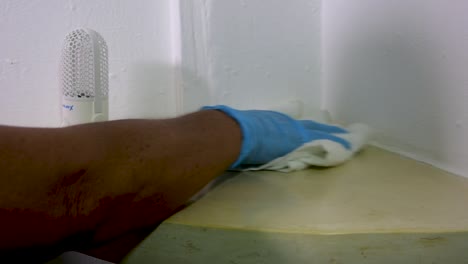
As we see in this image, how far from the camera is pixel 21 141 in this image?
28cm

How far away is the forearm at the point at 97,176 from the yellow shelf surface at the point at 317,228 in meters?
0.03

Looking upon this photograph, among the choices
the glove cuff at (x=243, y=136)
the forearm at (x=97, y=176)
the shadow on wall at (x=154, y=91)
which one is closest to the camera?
the forearm at (x=97, y=176)

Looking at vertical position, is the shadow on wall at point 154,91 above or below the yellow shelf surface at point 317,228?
above

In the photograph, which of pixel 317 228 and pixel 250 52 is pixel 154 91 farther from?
pixel 317 228

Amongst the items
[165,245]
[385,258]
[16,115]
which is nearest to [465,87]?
[385,258]

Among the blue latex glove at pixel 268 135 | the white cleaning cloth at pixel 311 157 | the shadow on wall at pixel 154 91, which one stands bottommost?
the white cleaning cloth at pixel 311 157

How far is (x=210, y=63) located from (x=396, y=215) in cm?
35

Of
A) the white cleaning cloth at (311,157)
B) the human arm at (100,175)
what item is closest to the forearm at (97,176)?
the human arm at (100,175)

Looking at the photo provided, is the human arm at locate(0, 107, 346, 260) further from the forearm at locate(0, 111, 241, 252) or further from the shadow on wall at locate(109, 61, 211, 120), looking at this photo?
the shadow on wall at locate(109, 61, 211, 120)

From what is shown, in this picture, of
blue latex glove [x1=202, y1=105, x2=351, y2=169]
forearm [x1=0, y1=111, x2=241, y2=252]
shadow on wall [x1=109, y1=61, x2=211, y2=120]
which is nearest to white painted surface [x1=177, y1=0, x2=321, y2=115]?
shadow on wall [x1=109, y1=61, x2=211, y2=120]

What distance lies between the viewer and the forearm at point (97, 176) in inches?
10.6

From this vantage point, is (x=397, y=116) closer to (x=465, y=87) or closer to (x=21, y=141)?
(x=465, y=87)

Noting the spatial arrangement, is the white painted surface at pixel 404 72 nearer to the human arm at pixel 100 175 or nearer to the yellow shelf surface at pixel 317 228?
the yellow shelf surface at pixel 317 228

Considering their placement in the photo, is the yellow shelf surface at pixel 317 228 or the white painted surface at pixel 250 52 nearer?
the yellow shelf surface at pixel 317 228
